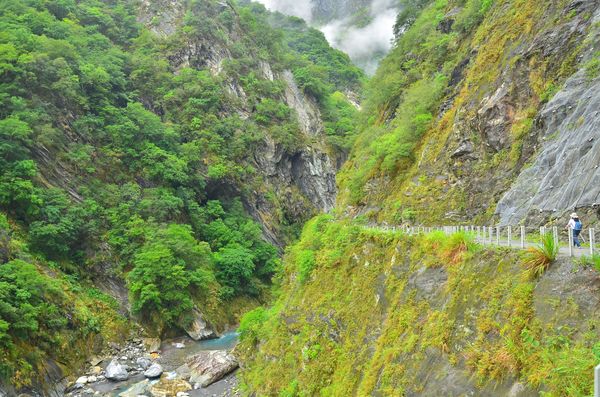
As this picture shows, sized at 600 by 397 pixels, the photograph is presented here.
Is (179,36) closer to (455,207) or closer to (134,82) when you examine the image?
(134,82)

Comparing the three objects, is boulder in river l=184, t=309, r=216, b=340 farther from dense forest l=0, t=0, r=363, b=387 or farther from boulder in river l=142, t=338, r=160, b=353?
boulder in river l=142, t=338, r=160, b=353

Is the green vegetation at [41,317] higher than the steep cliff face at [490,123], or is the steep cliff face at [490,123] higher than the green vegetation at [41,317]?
the steep cliff face at [490,123]

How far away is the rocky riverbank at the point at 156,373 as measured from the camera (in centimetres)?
2236

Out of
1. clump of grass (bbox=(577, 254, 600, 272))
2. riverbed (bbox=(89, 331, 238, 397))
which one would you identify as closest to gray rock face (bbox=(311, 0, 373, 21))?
riverbed (bbox=(89, 331, 238, 397))

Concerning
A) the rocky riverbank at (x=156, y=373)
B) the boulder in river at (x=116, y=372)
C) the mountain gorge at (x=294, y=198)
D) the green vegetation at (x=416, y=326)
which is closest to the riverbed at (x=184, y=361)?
the rocky riverbank at (x=156, y=373)

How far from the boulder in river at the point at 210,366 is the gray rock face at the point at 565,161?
18017 millimetres

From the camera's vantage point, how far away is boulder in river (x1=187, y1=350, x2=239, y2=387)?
23.7 m

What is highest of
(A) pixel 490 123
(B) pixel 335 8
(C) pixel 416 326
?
(B) pixel 335 8

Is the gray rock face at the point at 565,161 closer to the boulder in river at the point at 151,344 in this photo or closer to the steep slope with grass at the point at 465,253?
the steep slope with grass at the point at 465,253

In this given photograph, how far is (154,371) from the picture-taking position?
968 inches

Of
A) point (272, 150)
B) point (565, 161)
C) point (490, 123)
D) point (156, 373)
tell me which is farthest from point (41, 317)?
point (272, 150)

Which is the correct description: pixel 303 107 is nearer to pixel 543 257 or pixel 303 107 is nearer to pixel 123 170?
pixel 123 170

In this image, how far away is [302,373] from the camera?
48.0ft

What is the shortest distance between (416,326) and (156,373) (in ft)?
65.4
